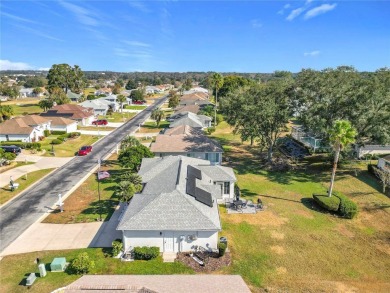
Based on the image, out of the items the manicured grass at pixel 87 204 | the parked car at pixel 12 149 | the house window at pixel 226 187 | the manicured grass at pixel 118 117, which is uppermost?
the manicured grass at pixel 118 117

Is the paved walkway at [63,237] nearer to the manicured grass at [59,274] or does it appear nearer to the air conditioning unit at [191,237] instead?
the manicured grass at [59,274]

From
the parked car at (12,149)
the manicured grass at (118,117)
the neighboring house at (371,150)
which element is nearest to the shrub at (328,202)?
the neighboring house at (371,150)

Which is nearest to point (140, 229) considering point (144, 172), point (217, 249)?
point (217, 249)

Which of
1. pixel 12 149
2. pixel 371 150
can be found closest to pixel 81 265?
pixel 12 149

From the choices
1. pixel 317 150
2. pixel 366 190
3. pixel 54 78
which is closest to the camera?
pixel 366 190

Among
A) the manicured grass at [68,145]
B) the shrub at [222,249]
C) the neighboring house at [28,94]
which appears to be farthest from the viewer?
the neighboring house at [28,94]

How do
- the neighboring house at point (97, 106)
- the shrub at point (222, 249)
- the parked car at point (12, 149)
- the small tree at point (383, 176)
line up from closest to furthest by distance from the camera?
the shrub at point (222, 249) < the small tree at point (383, 176) < the parked car at point (12, 149) < the neighboring house at point (97, 106)

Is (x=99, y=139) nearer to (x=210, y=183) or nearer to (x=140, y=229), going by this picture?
(x=210, y=183)

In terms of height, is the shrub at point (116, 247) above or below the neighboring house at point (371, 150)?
below
